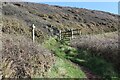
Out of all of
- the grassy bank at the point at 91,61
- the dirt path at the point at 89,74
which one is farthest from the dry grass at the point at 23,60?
the grassy bank at the point at 91,61

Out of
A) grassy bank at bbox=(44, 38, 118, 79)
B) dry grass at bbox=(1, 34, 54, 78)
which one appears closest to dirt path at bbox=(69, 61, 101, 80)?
grassy bank at bbox=(44, 38, 118, 79)

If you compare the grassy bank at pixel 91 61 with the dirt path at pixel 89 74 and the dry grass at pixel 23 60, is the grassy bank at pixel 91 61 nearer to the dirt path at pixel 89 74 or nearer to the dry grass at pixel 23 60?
the dirt path at pixel 89 74

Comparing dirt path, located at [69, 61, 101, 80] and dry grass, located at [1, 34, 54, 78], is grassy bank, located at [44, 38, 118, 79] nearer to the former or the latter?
dirt path, located at [69, 61, 101, 80]

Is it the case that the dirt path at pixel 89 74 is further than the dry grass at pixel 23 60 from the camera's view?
Yes

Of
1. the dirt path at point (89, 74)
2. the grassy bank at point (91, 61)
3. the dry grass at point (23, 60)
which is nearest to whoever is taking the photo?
the dry grass at point (23, 60)

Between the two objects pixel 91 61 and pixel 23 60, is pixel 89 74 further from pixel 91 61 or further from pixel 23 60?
pixel 23 60

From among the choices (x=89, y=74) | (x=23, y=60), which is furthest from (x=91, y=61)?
(x=23, y=60)

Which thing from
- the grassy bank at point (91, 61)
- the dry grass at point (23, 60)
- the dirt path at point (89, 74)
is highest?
the dry grass at point (23, 60)

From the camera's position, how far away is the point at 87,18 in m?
58.2

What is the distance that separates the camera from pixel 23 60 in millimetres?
12055

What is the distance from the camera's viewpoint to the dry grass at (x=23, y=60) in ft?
37.1

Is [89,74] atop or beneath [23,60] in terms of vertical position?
beneath

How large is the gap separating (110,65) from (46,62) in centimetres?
569

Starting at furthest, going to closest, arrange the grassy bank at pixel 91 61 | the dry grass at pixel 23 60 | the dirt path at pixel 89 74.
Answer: the grassy bank at pixel 91 61, the dirt path at pixel 89 74, the dry grass at pixel 23 60
